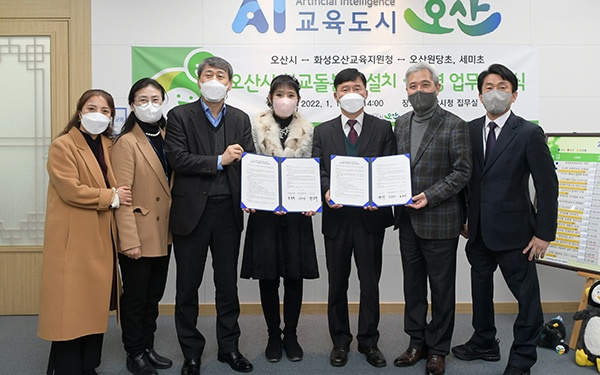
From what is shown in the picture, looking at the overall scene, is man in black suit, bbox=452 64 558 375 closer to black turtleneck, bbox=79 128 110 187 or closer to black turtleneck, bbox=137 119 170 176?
black turtleneck, bbox=137 119 170 176

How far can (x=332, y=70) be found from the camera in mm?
3652

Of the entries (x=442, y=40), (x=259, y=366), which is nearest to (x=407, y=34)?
(x=442, y=40)

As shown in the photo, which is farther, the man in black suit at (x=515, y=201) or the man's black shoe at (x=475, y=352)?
the man's black shoe at (x=475, y=352)

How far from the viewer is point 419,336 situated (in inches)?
106

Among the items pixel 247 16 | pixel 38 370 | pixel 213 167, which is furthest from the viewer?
pixel 247 16

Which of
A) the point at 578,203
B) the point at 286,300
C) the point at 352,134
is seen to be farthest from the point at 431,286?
the point at 578,203

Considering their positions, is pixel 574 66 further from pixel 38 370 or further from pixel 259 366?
pixel 38 370

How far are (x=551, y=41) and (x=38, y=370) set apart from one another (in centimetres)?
440

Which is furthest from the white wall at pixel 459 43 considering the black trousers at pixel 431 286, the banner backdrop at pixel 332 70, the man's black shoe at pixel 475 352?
the black trousers at pixel 431 286

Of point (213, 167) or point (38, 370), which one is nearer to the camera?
point (213, 167)

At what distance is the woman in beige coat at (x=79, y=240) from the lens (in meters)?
2.26

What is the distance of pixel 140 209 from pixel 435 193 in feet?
5.36

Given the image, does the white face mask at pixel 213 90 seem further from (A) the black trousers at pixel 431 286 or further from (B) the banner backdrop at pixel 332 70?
(A) the black trousers at pixel 431 286

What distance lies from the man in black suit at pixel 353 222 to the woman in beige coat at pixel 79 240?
46.2 inches
